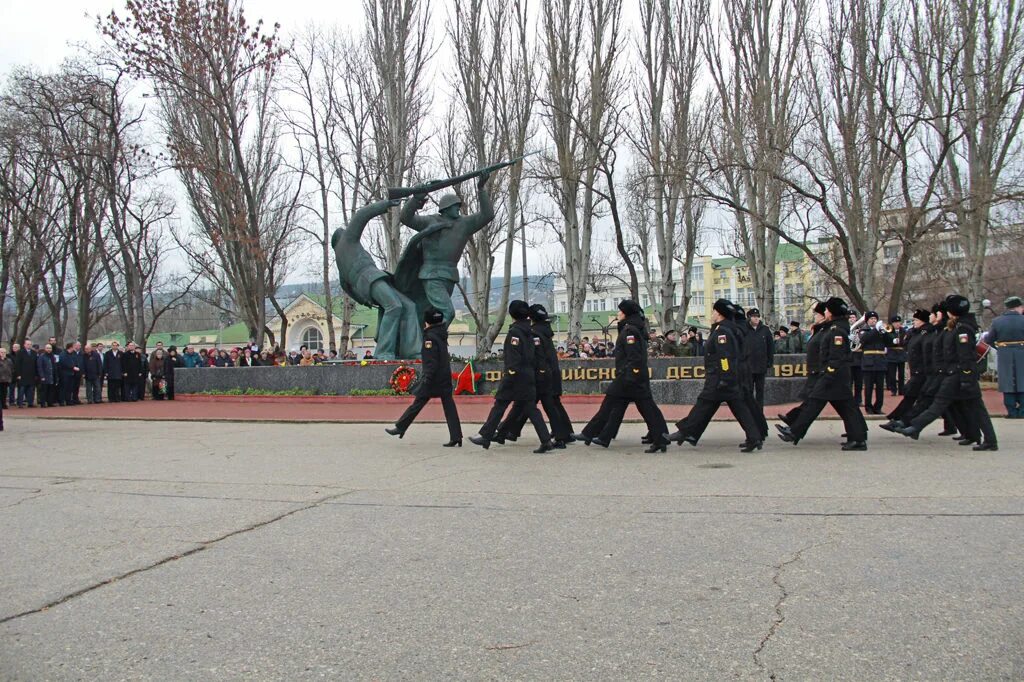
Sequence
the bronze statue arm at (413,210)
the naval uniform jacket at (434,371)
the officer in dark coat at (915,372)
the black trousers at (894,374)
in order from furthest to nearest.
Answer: the bronze statue arm at (413,210) < the black trousers at (894,374) < the naval uniform jacket at (434,371) < the officer in dark coat at (915,372)

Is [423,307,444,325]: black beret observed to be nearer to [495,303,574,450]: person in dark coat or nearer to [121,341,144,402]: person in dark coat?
[495,303,574,450]: person in dark coat

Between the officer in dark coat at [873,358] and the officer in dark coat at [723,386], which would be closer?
the officer in dark coat at [723,386]

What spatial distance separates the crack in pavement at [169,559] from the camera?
14.6 ft

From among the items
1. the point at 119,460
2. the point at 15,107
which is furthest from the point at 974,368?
the point at 15,107

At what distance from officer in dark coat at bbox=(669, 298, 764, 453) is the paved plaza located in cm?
98

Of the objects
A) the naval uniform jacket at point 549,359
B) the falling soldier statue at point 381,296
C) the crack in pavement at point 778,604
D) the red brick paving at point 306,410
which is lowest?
the crack in pavement at point 778,604

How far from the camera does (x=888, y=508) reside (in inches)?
254

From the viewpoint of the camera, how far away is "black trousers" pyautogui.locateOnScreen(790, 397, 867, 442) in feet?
32.9

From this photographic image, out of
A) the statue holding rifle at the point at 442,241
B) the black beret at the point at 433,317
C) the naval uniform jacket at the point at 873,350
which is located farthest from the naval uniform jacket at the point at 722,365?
the statue holding rifle at the point at 442,241

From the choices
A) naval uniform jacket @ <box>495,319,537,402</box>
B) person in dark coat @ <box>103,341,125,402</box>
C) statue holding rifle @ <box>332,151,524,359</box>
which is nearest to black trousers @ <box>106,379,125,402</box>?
person in dark coat @ <box>103,341,125,402</box>

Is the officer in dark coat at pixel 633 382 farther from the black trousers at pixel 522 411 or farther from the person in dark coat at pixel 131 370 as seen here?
the person in dark coat at pixel 131 370

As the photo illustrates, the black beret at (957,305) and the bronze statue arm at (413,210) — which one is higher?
the bronze statue arm at (413,210)

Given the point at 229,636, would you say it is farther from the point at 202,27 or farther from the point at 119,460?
the point at 202,27

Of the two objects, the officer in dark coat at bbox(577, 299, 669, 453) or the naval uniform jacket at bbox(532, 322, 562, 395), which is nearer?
the officer in dark coat at bbox(577, 299, 669, 453)
